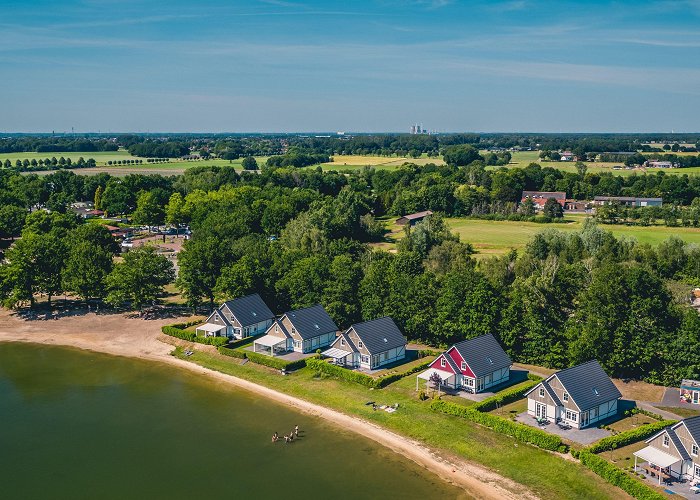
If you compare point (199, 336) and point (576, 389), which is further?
point (199, 336)

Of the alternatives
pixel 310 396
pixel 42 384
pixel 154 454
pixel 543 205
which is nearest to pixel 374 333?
pixel 310 396

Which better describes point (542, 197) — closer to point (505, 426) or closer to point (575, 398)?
point (575, 398)

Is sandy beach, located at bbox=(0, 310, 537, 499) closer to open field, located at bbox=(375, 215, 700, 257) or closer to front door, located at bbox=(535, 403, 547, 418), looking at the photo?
front door, located at bbox=(535, 403, 547, 418)

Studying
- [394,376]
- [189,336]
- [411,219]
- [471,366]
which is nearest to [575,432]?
[471,366]


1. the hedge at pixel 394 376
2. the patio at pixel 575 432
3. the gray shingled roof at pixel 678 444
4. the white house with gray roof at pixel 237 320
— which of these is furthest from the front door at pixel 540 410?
the white house with gray roof at pixel 237 320

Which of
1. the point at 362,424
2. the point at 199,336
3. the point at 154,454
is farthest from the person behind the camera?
the point at 199,336

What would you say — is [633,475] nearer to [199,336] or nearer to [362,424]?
[362,424]
